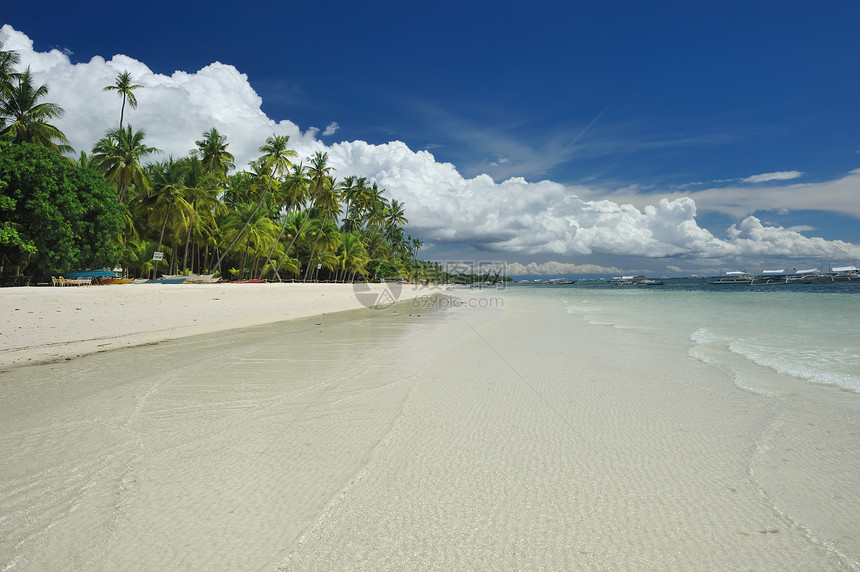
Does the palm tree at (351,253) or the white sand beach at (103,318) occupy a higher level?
the palm tree at (351,253)

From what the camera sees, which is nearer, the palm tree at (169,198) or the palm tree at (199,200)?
the palm tree at (169,198)

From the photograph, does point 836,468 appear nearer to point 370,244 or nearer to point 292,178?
point 292,178

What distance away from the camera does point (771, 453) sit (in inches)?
130

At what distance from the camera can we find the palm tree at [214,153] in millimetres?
41250

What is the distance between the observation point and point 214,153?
135 ft

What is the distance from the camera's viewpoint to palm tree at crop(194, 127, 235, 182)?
41.2m

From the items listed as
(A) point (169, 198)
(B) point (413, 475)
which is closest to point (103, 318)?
(B) point (413, 475)

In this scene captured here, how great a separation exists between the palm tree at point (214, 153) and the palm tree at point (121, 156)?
8513 millimetres

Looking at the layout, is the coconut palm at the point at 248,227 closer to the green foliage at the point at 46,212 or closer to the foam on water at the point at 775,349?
the green foliage at the point at 46,212

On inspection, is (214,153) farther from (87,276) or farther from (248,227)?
(87,276)

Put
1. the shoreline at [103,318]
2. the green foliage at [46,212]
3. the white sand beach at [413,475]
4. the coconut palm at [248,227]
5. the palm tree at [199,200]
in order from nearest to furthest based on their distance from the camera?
the white sand beach at [413,475] < the shoreline at [103,318] < the green foliage at [46,212] < the palm tree at [199,200] < the coconut palm at [248,227]

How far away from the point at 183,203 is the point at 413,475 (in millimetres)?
34332

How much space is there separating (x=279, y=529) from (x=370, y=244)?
76911 mm

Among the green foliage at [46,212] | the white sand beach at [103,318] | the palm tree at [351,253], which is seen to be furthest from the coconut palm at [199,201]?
the palm tree at [351,253]
